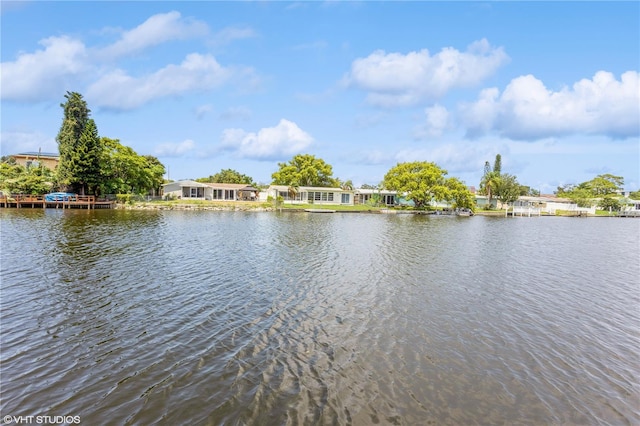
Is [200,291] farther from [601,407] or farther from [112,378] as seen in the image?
[601,407]

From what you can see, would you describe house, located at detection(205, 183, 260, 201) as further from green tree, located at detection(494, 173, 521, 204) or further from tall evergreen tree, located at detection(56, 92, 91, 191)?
green tree, located at detection(494, 173, 521, 204)

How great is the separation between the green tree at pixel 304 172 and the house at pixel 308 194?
3.25m

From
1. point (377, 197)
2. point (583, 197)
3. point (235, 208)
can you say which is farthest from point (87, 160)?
point (583, 197)

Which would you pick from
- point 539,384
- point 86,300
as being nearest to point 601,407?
point 539,384

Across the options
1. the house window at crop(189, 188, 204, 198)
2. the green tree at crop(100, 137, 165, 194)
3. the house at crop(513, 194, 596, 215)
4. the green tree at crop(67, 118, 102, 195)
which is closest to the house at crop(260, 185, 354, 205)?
the house window at crop(189, 188, 204, 198)

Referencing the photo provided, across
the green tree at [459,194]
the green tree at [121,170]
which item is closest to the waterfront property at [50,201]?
the green tree at [121,170]

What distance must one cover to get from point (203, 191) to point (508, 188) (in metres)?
72.0

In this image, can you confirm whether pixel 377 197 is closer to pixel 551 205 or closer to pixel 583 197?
pixel 551 205

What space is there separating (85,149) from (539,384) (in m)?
64.9

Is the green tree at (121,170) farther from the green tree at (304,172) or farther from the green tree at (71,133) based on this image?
the green tree at (304,172)

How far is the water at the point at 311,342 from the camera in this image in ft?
20.9

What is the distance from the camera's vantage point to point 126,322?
9938 millimetres

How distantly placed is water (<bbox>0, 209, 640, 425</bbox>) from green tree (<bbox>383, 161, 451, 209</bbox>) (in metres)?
50.1

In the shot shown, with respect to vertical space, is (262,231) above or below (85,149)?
below
